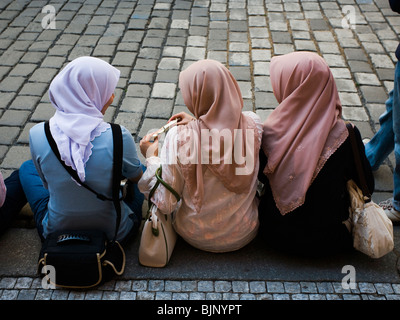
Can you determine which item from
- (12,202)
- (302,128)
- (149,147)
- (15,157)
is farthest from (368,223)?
(15,157)

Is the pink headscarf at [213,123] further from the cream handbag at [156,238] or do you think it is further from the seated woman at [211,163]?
the cream handbag at [156,238]

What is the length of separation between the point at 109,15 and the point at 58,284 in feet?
16.2

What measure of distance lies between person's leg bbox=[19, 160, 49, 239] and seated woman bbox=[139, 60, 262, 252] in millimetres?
875

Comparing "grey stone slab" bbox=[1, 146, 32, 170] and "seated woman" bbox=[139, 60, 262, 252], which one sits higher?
"seated woman" bbox=[139, 60, 262, 252]

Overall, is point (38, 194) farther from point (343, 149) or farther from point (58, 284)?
point (343, 149)

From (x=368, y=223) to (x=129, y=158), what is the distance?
1.66m

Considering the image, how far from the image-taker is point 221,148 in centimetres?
271

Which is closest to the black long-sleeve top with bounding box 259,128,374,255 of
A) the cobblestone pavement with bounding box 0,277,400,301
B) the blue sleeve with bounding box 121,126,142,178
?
the cobblestone pavement with bounding box 0,277,400,301

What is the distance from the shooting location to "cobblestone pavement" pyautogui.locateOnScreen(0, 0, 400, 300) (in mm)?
4555

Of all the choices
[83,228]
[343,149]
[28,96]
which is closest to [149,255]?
[83,228]

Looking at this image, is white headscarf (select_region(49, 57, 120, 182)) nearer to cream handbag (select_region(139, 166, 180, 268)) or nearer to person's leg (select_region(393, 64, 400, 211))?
cream handbag (select_region(139, 166, 180, 268))

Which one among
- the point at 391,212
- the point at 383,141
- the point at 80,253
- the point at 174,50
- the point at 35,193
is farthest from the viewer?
the point at 174,50

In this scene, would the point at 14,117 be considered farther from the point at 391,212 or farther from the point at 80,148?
the point at 391,212

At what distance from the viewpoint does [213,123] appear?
2.72 meters
